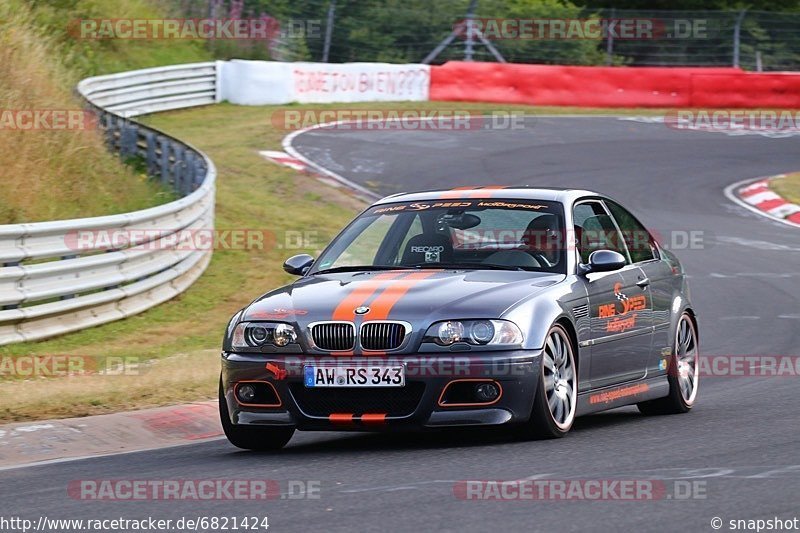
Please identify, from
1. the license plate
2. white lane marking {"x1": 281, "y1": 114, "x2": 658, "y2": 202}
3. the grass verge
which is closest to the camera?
the license plate

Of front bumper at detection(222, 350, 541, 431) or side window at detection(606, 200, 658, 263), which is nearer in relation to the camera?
front bumper at detection(222, 350, 541, 431)

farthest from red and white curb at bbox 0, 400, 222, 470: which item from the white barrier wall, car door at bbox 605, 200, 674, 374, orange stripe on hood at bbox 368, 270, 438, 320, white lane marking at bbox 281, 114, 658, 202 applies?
the white barrier wall

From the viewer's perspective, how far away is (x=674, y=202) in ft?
71.4

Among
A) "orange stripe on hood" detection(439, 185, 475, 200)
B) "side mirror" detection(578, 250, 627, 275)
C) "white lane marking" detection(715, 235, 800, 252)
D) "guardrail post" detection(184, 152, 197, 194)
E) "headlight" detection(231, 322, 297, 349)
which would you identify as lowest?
"white lane marking" detection(715, 235, 800, 252)

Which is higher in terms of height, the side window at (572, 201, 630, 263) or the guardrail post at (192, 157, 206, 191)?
the side window at (572, 201, 630, 263)

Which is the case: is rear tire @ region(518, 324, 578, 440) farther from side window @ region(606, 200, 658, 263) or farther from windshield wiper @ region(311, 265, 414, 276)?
side window @ region(606, 200, 658, 263)

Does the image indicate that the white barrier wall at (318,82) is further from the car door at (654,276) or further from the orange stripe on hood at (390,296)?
the orange stripe on hood at (390,296)

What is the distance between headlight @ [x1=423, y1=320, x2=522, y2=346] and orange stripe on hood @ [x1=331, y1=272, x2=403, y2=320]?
0.43 m

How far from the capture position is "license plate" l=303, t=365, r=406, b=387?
23.3 ft

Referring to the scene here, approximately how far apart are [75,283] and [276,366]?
6026mm

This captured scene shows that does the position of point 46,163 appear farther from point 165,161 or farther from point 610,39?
point 610,39

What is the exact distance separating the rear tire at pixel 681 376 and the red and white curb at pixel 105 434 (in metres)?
2.85

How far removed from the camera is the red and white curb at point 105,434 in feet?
26.0

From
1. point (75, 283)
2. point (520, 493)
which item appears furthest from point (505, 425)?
point (75, 283)
